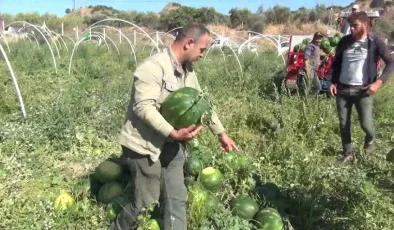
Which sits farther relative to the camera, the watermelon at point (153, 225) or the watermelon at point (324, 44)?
the watermelon at point (324, 44)

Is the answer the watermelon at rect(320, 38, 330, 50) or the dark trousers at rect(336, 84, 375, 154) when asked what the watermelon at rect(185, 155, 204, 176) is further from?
the watermelon at rect(320, 38, 330, 50)

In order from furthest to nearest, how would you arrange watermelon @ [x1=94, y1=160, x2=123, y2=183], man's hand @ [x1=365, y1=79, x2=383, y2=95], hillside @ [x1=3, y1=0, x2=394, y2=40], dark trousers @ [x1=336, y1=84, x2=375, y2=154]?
1. hillside @ [x1=3, y1=0, x2=394, y2=40]
2. dark trousers @ [x1=336, y1=84, x2=375, y2=154]
3. man's hand @ [x1=365, y1=79, x2=383, y2=95]
4. watermelon @ [x1=94, y1=160, x2=123, y2=183]

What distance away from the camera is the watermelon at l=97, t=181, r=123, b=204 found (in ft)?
13.6

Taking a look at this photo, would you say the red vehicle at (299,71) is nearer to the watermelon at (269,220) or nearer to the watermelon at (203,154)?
the watermelon at (203,154)

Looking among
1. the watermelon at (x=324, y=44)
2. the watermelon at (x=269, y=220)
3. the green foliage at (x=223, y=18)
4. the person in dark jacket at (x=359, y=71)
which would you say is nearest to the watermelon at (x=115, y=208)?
the watermelon at (x=269, y=220)

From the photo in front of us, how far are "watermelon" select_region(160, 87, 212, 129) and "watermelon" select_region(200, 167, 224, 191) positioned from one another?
997 millimetres

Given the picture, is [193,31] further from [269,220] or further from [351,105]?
[351,105]

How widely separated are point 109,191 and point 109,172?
7.5 inches

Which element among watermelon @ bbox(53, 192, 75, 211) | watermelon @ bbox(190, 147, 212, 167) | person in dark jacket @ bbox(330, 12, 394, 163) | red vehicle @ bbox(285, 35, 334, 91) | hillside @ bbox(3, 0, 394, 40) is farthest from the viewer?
hillside @ bbox(3, 0, 394, 40)

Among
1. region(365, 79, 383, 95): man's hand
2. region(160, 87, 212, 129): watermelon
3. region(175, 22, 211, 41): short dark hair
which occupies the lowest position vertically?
region(365, 79, 383, 95): man's hand

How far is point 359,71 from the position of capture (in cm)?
540

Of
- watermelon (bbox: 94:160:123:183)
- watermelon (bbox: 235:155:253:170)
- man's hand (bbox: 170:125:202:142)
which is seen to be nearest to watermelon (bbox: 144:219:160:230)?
man's hand (bbox: 170:125:202:142)

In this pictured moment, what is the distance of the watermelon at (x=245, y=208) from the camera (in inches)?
152

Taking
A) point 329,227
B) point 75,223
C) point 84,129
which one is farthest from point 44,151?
point 329,227
